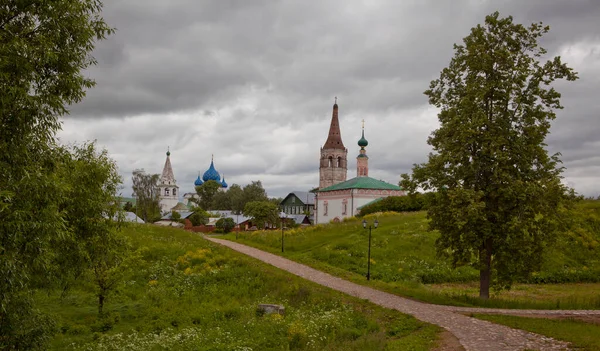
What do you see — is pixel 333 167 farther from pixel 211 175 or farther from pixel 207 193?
pixel 211 175

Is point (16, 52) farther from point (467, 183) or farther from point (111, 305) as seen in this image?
point (467, 183)

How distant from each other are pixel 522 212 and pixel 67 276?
17753 mm

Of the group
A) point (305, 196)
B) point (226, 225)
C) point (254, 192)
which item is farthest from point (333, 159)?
point (226, 225)

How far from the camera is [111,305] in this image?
2247 cm

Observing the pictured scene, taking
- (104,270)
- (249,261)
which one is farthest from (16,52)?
(249,261)

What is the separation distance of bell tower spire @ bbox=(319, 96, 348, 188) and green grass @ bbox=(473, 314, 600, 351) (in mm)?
81559

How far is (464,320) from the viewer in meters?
17.0

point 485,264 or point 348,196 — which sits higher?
point 348,196

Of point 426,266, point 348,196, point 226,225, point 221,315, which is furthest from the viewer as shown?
point 348,196

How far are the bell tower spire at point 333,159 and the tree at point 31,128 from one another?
8603 centimetres

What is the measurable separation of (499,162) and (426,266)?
14273mm

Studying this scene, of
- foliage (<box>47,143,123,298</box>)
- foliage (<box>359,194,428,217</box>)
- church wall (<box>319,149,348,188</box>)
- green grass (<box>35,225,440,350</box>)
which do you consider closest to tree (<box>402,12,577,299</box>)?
green grass (<box>35,225,440,350</box>)

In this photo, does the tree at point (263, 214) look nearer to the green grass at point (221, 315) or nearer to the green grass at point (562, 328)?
the green grass at point (221, 315)

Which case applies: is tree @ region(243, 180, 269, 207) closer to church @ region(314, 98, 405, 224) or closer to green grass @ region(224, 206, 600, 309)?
church @ region(314, 98, 405, 224)
